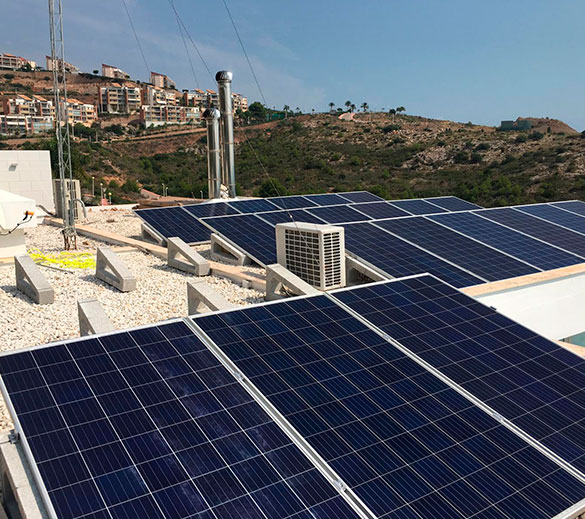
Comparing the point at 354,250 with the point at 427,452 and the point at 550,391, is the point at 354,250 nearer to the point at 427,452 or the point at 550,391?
the point at 550,391

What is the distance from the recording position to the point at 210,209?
27344 millimetres

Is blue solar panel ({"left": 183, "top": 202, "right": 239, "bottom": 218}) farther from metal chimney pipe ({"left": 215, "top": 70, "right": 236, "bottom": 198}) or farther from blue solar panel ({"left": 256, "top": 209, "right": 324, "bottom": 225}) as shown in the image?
metal chimney pipe ({"left": 215, "top": 70, "right": 236, "bottom": 198})

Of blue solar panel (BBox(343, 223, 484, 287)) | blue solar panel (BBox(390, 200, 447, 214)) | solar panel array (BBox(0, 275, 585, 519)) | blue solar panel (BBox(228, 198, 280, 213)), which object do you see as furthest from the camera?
blue solar panel (BBox(390, 200, 447, 214))

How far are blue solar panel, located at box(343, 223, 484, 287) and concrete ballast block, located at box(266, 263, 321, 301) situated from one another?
9.25 ft

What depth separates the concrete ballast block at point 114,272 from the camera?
17.2 meters

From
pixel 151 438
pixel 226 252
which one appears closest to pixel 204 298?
pixel 151 438

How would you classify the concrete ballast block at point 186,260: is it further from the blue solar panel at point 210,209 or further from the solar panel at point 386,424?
the solar panel at point 386,424

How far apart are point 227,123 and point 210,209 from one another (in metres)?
8.05

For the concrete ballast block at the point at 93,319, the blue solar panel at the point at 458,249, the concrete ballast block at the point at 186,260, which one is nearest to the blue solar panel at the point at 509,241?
the blue solar panel at the point at 458,249

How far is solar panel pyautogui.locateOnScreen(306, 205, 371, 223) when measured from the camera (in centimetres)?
2500

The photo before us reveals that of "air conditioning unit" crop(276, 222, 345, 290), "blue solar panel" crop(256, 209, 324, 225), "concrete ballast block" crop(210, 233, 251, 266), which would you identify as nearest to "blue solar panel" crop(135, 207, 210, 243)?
"concrete ballast block" crop(210, 233, 251, 266)

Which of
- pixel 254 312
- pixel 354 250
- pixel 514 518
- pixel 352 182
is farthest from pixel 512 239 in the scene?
pixel 352 182

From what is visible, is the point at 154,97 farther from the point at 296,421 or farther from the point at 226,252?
the point at 296,421

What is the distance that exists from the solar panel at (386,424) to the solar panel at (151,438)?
49 cm
